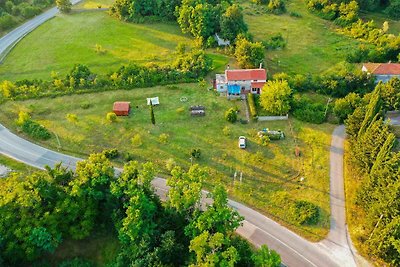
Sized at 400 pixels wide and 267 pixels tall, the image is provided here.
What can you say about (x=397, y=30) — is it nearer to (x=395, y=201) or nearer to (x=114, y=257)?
(x=395, y=201)

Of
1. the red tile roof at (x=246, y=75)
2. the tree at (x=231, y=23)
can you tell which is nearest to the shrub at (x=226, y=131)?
the red tile roof at (x=246, y=75)

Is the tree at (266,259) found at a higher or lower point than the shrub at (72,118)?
lower

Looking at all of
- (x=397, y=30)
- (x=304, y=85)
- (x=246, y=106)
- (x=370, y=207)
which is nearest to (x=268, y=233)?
(x=370, y=207)

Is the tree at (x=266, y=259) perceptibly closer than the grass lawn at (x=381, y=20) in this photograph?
Yes

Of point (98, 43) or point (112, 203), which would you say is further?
point (98, 43)

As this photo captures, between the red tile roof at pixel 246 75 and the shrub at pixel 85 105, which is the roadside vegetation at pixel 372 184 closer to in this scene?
the red tile roof at pixel 246 75
